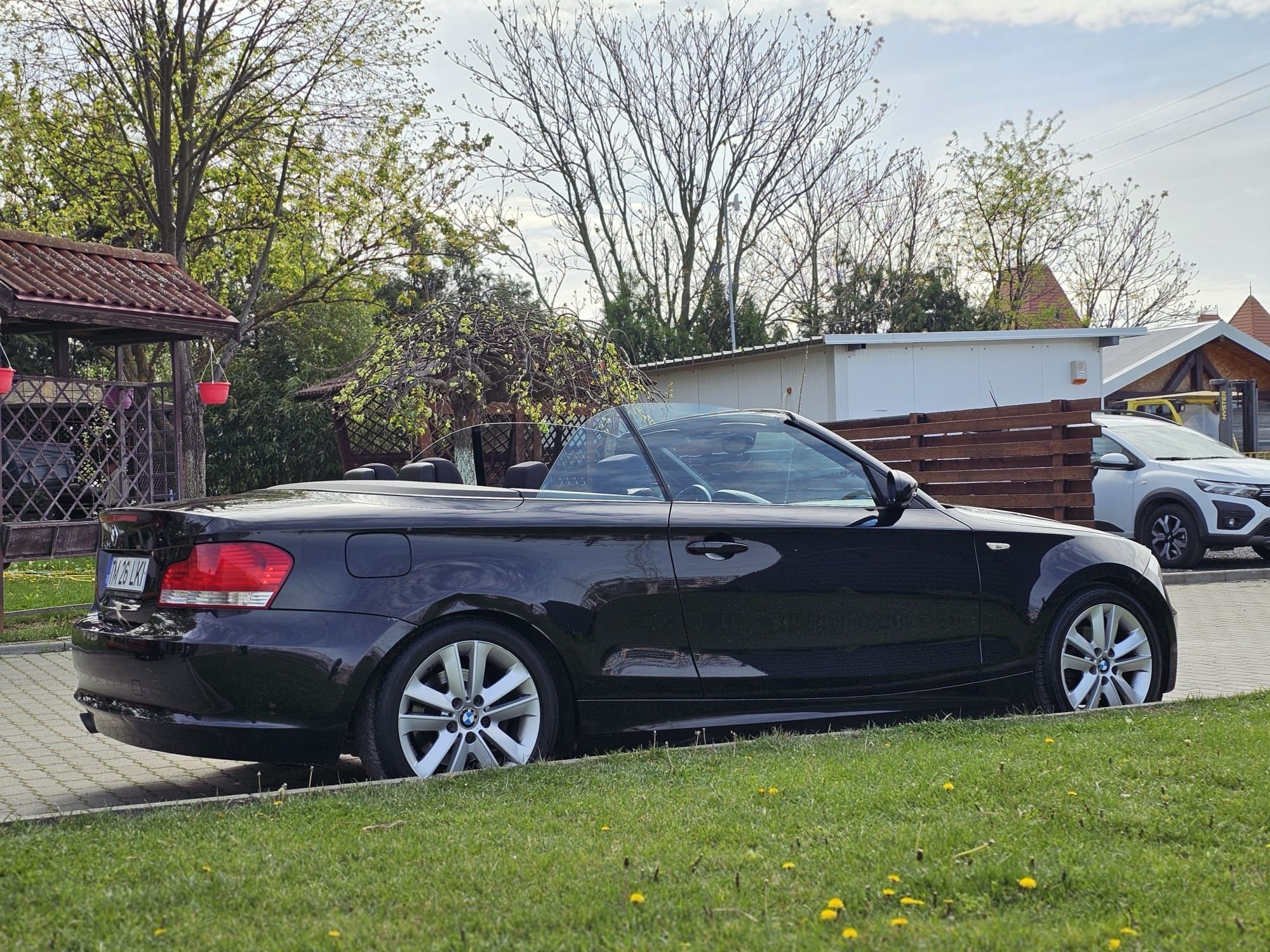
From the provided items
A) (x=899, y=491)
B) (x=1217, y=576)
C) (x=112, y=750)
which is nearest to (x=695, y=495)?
(x=899, y=491)

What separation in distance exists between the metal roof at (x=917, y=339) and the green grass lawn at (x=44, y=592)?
7654mm

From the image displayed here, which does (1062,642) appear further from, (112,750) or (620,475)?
(112,750)

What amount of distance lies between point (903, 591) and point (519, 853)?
256 cm

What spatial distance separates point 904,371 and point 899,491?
14.5 m

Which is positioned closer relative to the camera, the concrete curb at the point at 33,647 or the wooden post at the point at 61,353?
the concrete curb at the point at 33,647

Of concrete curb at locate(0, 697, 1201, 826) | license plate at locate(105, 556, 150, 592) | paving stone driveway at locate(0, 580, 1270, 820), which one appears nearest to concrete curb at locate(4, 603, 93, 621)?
paving stone driveway at locate(0, 580, 1270, 820)

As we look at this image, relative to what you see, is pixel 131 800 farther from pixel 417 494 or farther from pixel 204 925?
pixel 204 925

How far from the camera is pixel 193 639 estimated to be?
490cm

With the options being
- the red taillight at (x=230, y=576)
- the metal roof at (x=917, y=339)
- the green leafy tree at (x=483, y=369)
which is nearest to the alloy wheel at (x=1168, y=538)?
the metal roof at (x=917, y=339)

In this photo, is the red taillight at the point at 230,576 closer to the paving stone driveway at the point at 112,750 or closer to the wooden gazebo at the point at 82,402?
the paving stone driveway at the point at 112,750

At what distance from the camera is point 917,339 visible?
20.0 meters

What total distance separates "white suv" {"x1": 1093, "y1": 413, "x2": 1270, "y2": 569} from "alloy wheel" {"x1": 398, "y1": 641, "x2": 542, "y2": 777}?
1131 cm

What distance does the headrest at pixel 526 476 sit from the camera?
583cm

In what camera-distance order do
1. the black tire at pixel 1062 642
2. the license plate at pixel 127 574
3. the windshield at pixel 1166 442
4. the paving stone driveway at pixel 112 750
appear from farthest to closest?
1. the windshield at pixel 1166 442
2. the black tire at pixel 1062 642
3. the paving stone driveway at pixel 112 750
4. the license plate at pixel 127 574
